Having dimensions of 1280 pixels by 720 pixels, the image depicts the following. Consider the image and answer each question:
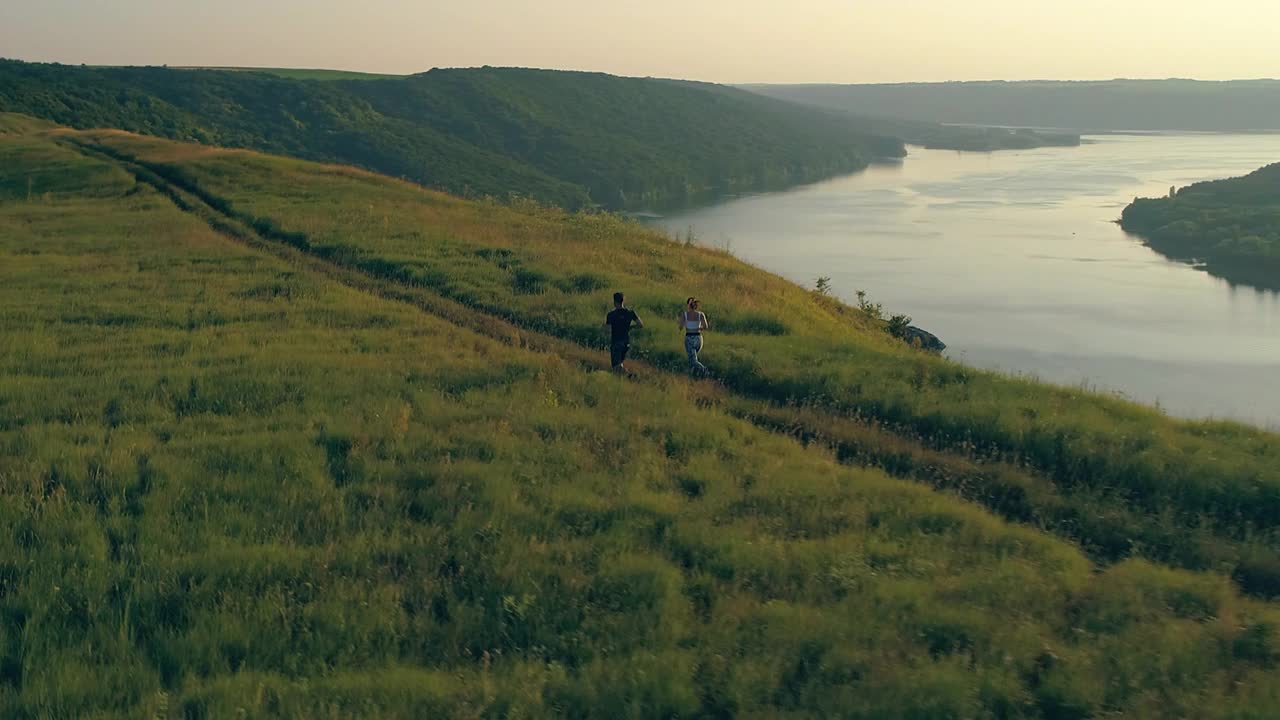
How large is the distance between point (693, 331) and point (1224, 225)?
3565 inches

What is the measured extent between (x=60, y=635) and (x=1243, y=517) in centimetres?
1284

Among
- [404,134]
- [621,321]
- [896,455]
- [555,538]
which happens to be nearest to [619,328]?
[621,321]

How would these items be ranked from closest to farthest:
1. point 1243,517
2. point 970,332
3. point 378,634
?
point 378,634
point 1243,517
point 970,332

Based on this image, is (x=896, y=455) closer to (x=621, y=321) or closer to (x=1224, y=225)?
(x=621, y=321)

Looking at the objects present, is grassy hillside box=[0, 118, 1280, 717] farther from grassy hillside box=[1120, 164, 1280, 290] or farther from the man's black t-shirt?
grassy hillside box=[1120, 164, 1280, 290]

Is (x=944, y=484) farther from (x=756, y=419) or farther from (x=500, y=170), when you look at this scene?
(x=500, y=170)

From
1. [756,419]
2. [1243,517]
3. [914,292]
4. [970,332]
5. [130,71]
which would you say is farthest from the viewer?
[130,71]

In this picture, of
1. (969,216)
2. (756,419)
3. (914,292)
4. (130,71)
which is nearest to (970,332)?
(914,292)

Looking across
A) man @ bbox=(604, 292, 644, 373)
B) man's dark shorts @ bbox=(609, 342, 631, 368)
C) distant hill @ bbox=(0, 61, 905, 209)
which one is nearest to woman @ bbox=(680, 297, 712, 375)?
man @ bbox=(604, 292, 644, 373)

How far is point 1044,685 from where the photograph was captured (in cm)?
679

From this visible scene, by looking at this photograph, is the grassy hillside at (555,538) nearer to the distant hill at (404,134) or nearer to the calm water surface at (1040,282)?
the calm water surface at (1040,282)

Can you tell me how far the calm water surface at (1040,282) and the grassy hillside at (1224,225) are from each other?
3.20m

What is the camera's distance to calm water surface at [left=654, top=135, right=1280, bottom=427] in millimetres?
41188

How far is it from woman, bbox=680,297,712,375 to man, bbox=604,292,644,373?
0.87 meters
